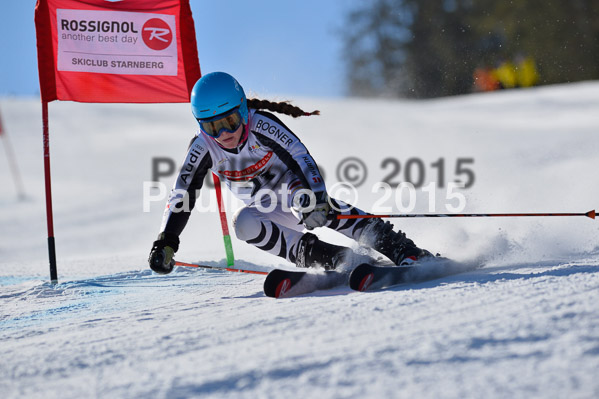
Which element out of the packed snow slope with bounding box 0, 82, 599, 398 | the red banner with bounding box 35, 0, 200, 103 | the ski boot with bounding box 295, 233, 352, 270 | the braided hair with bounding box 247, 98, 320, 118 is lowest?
the packed snow slope with bounding box 0, 82, 599, 398

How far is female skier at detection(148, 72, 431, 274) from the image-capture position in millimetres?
3826

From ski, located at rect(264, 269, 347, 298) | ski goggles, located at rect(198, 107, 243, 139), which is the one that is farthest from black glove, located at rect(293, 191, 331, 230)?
ski goggles, located at rect(198, 107, 243, 139)

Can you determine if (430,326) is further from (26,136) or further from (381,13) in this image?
(381,13)

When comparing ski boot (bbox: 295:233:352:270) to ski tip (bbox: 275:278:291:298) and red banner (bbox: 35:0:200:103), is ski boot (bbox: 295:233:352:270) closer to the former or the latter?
ski tip (bbox: 275:278:291:298)

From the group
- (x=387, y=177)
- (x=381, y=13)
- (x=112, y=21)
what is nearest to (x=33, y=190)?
(x=387, y=177)

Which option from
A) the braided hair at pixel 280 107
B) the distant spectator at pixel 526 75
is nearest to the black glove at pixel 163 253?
the braided hair at pixel 280 107

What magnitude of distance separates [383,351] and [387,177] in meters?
9.74

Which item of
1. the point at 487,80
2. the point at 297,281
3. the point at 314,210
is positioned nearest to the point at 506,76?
the point at 487,80

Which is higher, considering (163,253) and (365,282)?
(163,253)

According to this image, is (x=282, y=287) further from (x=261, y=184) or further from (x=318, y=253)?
(x=261, y=184)

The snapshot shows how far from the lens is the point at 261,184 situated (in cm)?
429

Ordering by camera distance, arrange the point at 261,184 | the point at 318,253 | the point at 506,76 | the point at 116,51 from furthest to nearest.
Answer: the point at 506,76, the point at 116,51, the point at 261,184, the point at 318,253

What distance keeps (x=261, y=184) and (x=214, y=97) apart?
0.72 meters

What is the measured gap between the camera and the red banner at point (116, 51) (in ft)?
17.7
